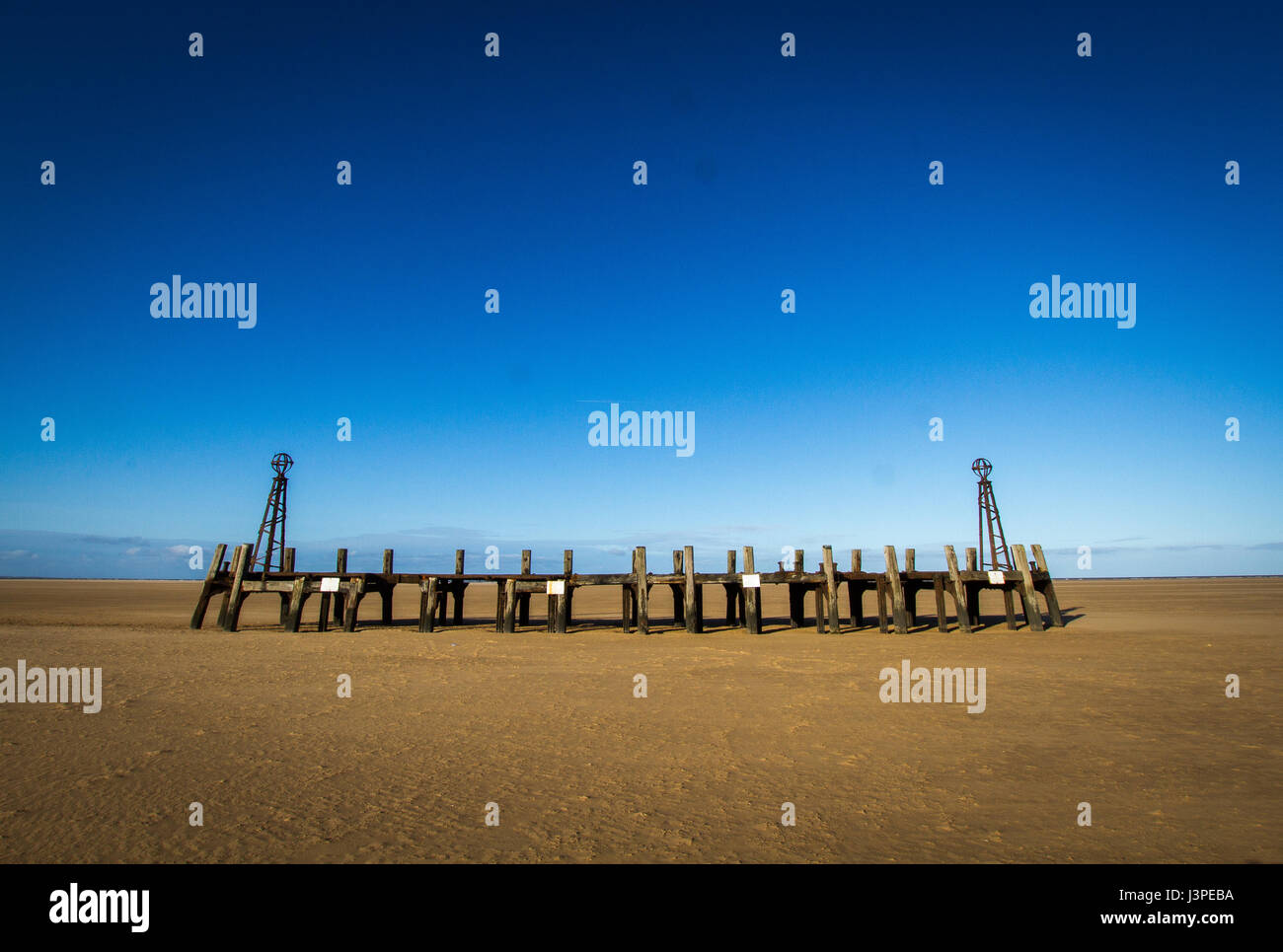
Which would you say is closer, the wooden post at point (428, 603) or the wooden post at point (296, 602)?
the wooden post at point (296, 602)

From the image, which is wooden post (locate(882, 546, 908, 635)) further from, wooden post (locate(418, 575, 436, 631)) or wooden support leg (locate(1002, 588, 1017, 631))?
wooden post (locate(418, 575, 436, 631))

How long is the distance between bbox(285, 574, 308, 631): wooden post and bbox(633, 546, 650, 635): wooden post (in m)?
9.12

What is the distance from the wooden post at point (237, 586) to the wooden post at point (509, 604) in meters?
7.33

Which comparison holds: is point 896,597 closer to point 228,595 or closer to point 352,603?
point 352,603

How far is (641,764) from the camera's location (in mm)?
6879

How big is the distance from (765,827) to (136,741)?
22.0 feet

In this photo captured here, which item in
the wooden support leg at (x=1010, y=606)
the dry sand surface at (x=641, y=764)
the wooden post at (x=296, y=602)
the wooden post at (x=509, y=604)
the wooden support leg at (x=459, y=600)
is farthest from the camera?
the wooden support leg at (x=459, y=600)

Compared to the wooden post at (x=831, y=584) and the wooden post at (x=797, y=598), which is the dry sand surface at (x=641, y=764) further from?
the wooden post at (x=797, y=598)

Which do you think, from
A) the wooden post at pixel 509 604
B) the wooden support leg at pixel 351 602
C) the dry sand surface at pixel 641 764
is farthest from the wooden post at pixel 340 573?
the dry sand surface at pixel 641 764

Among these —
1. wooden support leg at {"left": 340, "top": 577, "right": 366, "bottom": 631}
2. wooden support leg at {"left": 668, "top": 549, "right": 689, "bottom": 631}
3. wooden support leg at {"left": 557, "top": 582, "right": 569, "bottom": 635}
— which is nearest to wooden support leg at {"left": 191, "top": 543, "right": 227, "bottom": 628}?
wooden support leg at {"left": 340, "top": 577, "right": 366, "bottom": 631}

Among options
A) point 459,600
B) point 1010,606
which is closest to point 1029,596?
point 1010,606

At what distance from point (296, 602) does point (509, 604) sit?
5808 mm

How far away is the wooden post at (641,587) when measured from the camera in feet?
62.5
